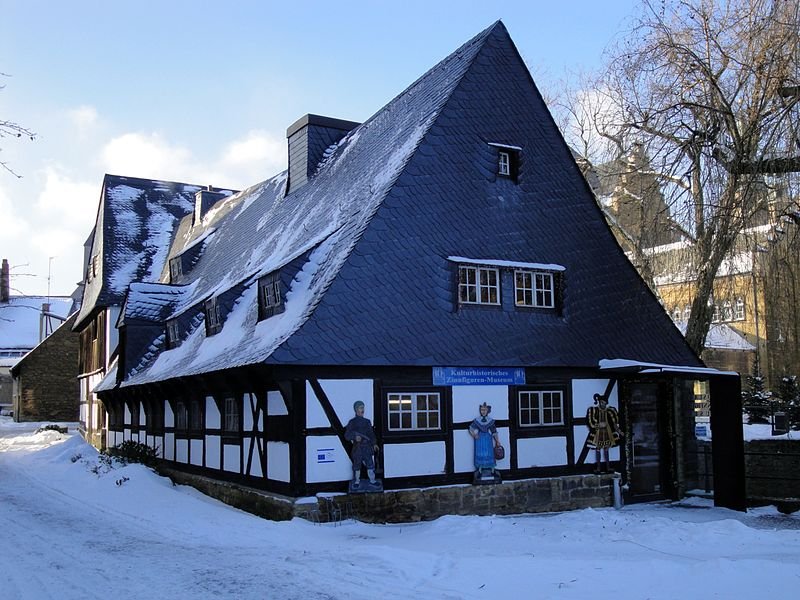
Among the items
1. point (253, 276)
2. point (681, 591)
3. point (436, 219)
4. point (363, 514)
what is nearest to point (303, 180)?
point (253, 276)

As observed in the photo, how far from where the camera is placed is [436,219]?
48.0 ft

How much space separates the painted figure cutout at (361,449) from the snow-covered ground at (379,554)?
0.67 metres

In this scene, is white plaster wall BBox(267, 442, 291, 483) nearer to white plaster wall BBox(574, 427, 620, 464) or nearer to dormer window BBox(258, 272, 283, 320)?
dormer window BBox(258, 272, 283, 320)

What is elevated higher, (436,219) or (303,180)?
(303,180)

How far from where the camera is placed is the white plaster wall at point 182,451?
18.7 m

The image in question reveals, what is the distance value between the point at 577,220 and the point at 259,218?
9.42m

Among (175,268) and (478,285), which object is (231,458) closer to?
(478,285)

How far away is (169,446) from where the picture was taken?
20125 millimetres

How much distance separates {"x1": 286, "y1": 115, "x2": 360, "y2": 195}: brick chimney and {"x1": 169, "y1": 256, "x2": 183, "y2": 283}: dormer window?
5.73m

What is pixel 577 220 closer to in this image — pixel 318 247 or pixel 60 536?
pixel 318 247

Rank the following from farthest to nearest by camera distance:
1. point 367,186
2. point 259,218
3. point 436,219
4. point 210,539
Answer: point 259,218 → point 367,186 → point 436,219 → point 210,539

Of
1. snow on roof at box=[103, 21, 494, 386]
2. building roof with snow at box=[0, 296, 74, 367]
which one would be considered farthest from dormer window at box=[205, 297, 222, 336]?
building roof with snow at box=[0, 296, 74, 367]

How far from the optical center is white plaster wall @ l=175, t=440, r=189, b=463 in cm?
1866

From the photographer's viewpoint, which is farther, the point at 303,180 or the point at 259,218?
the point at 259,218
